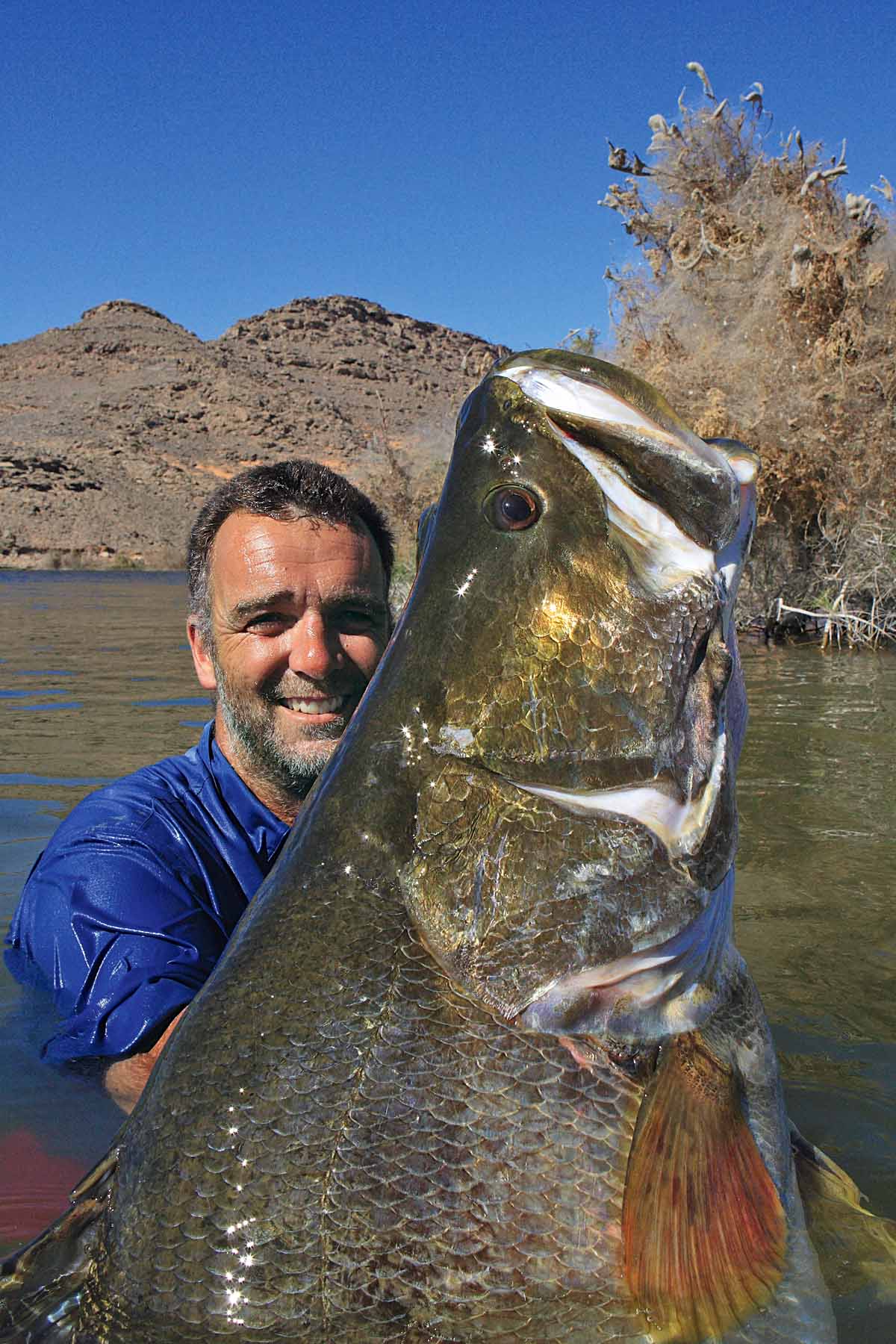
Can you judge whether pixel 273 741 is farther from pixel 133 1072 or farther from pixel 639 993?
pixel 639 993

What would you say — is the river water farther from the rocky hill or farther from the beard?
the rocky hill

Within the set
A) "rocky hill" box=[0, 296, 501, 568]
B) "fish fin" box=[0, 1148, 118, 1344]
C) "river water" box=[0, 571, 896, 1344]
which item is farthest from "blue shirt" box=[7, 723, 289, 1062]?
"rocky hill" box=[0, 296, 501, 568]

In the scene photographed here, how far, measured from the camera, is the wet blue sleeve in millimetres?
2332

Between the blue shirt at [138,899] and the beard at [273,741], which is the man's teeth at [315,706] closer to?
the beard at [273,741]

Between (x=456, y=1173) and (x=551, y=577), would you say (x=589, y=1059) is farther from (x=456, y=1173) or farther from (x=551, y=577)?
(x=551, y=577)

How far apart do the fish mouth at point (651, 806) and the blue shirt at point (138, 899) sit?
126 cm

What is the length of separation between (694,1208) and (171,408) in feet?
246

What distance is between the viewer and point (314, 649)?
10.3 feet

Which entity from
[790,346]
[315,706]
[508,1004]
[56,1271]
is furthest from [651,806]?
[790,346]

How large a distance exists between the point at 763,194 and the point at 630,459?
12714mm

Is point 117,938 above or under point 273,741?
under

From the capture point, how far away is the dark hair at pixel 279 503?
3260 mm

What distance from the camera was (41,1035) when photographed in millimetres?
3150

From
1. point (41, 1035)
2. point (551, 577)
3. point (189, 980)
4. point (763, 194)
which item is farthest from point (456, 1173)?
point (763, 194)
